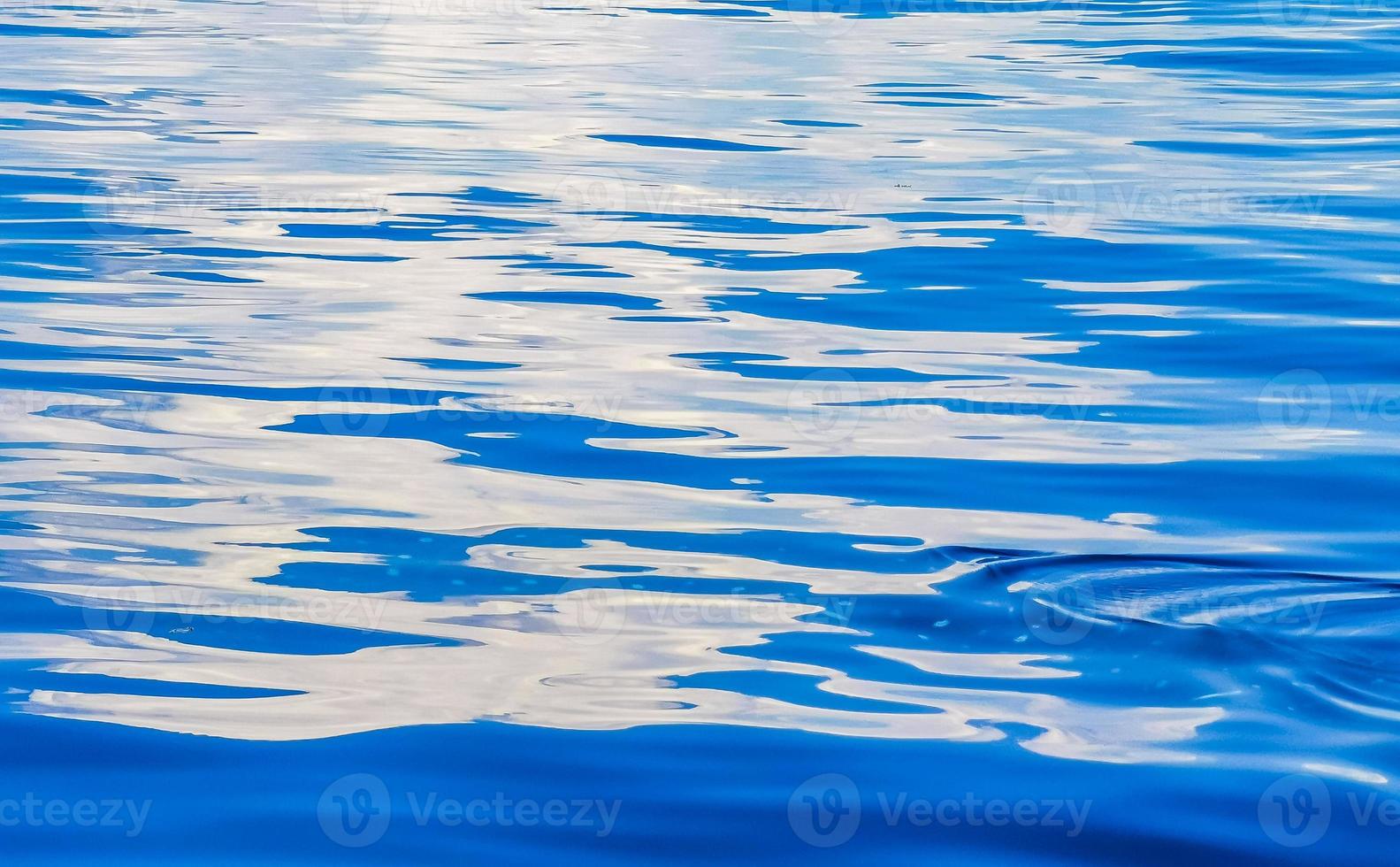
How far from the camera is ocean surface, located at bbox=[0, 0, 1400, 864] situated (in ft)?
9.10

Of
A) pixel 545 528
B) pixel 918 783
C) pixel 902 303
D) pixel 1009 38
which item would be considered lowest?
pixel 918 783

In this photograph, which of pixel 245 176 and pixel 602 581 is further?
pixel 245 176

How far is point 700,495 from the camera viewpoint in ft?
13.9

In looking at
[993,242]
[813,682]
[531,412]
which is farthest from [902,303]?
[813,682]

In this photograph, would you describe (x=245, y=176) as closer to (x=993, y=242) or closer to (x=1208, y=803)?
(x=993, y=242)

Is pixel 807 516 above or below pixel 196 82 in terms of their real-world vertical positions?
below

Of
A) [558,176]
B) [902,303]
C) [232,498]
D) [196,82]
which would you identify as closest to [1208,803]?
[232,498]

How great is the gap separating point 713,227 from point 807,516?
142 inches

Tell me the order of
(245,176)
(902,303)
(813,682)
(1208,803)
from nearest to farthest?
1. (1208,803)
2. (813,682)
3. (902,303)
4. (245,176)

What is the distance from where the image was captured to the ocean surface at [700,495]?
2.77 meters

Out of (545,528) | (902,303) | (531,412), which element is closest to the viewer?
(545,528)

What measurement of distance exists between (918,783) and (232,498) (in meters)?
2.00

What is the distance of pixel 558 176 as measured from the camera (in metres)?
8.69

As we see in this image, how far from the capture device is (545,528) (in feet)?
13.0
